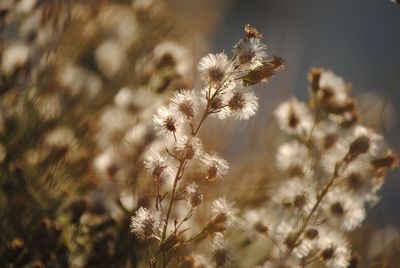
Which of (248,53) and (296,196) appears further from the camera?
(296,196)

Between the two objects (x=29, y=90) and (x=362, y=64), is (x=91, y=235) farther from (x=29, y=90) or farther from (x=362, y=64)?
(x=362, y=64)

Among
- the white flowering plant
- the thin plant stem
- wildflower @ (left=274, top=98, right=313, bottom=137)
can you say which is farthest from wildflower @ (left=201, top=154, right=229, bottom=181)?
wildflower @ (left=274, top=98, right=313, bottom=137)

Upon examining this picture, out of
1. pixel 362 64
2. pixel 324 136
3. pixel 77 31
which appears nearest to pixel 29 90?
pixel 77 31

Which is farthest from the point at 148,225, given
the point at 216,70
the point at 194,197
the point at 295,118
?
the point at 295,118

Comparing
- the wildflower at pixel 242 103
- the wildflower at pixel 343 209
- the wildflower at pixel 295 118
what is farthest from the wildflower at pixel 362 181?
the wildflower at pixel 242 103

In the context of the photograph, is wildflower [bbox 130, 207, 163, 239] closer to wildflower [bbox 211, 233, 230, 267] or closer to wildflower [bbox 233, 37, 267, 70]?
wildflower [bbox 211, 233, 230, 267]

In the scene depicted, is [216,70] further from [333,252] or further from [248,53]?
[333,252]
